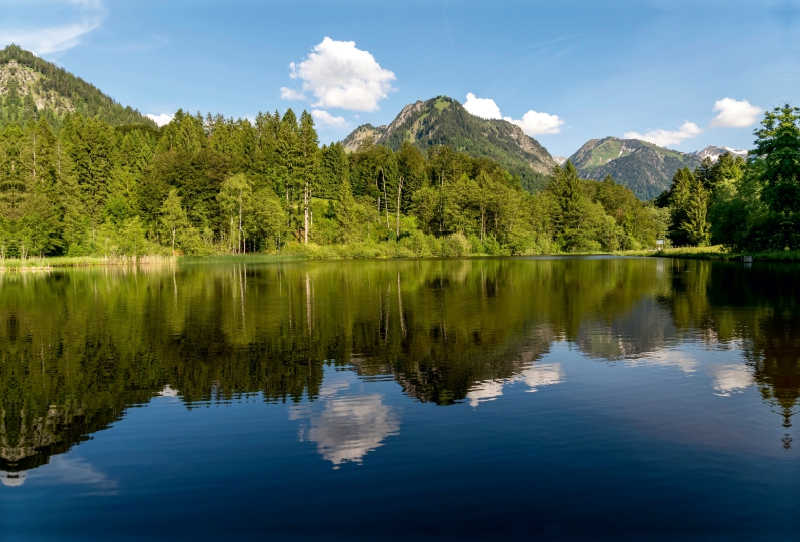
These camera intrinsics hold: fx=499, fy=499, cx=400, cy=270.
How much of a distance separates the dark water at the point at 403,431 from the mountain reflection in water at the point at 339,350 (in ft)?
0.36

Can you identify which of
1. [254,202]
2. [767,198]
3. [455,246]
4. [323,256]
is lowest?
[323,256]

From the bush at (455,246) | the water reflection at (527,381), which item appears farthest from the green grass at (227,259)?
the water reflection at (527,381)

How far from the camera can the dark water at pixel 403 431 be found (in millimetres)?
6527

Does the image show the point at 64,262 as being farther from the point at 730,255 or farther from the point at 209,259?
the point at 730,255

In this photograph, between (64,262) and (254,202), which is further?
(254,202)

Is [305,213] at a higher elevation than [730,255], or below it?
higher

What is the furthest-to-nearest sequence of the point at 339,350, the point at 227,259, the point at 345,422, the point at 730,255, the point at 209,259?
the point at 227,259
the point at 209,259
the point at 730,255
the point at 339,350
the point at 345,422

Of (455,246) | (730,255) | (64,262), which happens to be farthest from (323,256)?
(730,255)

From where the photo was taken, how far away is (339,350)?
16828 millimetres

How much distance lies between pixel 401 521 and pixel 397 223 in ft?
391

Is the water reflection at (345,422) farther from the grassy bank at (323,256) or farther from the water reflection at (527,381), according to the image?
the grassy bank at (323,256)

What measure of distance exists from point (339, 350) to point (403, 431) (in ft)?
25.1

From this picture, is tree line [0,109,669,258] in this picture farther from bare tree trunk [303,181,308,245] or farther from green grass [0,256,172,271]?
green grass [0,256,172,271]


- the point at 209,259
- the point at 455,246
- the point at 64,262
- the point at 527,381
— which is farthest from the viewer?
the point at 455,246
